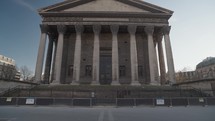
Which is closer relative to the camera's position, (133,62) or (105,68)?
(133,62)

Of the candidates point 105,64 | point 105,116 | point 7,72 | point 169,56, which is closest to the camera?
point 105,116

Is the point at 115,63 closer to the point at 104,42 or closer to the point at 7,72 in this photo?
the point at 104,42

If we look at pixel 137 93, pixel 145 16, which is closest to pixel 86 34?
pixel 145 16

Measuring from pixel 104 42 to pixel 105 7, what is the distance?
756 centimetres

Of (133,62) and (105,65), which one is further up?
(105,65)

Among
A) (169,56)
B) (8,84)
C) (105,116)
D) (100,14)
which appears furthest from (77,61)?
(105,116)

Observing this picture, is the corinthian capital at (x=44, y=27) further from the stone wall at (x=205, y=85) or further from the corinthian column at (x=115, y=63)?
the stone wall at (x=205, y=85)

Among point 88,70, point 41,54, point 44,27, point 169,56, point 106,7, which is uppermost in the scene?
point 106,7

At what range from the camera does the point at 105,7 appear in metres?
30.8

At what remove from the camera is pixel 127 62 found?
3238cm

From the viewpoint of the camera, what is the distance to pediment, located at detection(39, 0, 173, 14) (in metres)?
29.6

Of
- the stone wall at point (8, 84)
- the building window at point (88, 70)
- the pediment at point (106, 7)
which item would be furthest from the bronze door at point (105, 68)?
the stone wall at point (8, 84)

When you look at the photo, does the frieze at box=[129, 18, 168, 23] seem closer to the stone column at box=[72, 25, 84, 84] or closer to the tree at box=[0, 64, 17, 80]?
the stone column at box=[72, 25, 84, 84]

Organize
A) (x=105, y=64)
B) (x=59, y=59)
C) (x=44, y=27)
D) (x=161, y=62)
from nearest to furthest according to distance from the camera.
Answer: (x=59, y=59) < (x=44, y=27) < (x=161, y=62) < (x=105, y=64)
